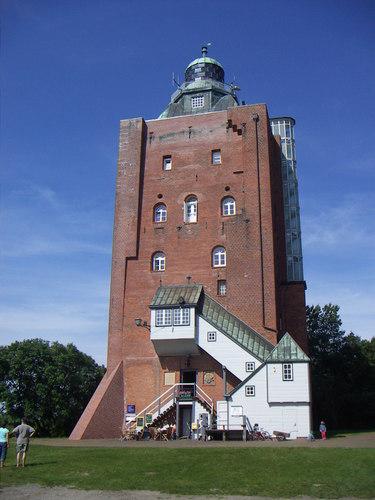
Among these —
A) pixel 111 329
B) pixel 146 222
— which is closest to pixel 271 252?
pixel 146 222

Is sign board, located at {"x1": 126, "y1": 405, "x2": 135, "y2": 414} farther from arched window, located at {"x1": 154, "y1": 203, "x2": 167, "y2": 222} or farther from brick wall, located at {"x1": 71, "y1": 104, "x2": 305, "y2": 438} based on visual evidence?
arched window, located at {"x1": 154, "y1": 203, "x2": 167, "y2": 222}

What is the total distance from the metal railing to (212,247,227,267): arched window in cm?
831

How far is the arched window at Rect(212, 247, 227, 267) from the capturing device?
124ft

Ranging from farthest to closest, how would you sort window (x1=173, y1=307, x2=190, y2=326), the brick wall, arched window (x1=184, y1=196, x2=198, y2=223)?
arched window (x1=184, y1=196, x2=198, y2=223), the brick wall, window (x1=173, y1=307, x2=190, y2=326)

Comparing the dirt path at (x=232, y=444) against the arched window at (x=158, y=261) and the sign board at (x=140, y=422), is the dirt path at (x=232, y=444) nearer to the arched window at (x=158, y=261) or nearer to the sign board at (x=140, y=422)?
the sign board at (x=140, y=422)

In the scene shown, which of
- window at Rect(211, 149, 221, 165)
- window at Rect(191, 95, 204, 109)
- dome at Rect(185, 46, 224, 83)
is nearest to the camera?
window at Rect(211, 149, 221, 165)

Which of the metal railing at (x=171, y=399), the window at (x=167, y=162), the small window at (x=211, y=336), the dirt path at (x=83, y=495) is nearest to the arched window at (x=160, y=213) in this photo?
the window at (x=167, y=162)

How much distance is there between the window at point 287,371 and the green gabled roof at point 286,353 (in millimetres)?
336

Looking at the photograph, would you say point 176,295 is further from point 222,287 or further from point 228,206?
point 228,206

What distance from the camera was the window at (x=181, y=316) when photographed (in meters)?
34.8

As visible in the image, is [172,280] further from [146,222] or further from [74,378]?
[74,378]

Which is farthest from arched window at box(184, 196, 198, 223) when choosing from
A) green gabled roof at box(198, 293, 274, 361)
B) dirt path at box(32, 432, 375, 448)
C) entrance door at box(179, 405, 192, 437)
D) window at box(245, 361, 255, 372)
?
dirt path at box(32, 432, 375, 448)

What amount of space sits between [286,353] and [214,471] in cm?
1544

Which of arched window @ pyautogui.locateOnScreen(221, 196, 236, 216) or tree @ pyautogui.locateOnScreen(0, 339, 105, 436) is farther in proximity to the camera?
tree @ pyautogui.locateOnScreen(0, 339, 105, 436)
